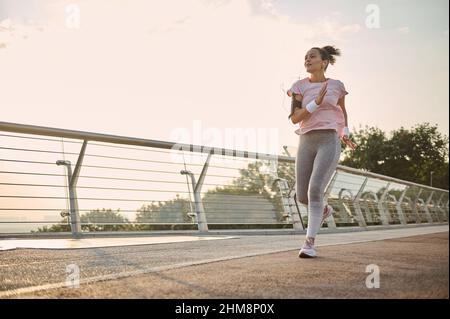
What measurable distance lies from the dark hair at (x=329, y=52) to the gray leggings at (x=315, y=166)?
549 millimetres

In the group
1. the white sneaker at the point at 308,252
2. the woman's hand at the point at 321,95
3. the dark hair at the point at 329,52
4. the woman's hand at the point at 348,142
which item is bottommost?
the white sneaker at the point at 308,252

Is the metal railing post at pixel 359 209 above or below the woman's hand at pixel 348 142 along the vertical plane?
below

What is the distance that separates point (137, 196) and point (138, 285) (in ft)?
12.3

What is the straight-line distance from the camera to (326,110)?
132 inches

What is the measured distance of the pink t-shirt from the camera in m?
3.31

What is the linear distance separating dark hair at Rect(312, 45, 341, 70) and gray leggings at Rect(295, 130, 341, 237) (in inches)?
21.6

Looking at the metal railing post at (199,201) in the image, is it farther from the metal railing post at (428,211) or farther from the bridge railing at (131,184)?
the metal railing post at (428,211)

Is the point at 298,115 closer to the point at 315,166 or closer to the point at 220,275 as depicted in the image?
the point at 315,166

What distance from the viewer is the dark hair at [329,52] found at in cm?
344

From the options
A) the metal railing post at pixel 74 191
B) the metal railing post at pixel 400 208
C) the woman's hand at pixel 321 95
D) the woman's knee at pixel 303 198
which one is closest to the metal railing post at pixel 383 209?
the metal railing post at pixel 400 208

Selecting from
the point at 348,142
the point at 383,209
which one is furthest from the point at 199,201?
the point at 383,209

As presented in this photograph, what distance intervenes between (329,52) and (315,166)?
862 millimetres

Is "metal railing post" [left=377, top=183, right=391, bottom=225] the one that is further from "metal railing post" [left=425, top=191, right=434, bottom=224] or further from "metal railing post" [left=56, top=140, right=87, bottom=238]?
"metal railing post" [left=56, top=140, right=87, bottom=238]
